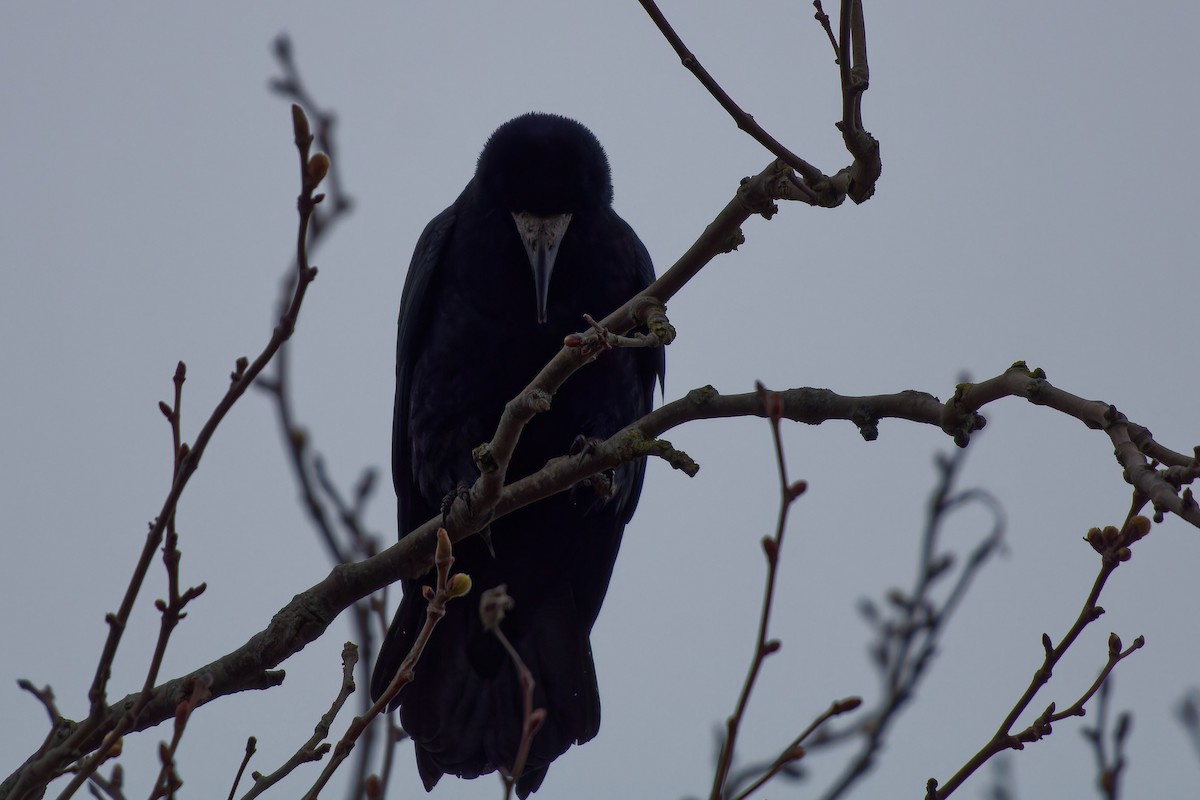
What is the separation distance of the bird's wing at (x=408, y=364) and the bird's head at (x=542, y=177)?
40 centimetres

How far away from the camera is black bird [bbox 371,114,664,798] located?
17.1 feet

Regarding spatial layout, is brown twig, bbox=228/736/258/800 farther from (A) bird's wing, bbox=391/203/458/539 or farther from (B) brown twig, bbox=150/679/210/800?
(A) bird's wing, bbox=391/203/458/539

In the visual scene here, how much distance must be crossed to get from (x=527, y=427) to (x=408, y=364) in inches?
29.3

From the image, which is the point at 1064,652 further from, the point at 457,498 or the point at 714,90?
the point at 457,498

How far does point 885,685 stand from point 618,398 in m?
3.20

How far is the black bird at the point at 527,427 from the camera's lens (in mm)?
5203

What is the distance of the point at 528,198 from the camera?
548 centimetres

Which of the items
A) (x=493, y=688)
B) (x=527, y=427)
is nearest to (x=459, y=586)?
(x=527, y=427)

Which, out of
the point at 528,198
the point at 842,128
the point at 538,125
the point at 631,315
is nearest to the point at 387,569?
the point at 631,315

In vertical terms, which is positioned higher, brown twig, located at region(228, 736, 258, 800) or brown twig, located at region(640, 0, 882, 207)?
brown twig, located at region(640, 0, 882, 207)

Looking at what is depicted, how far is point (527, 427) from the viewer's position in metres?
5.23

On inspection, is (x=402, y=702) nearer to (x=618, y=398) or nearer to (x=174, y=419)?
(x=618, y=398)

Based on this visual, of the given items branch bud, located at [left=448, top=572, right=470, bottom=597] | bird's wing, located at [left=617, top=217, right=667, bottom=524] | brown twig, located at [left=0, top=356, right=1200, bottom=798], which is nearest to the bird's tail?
bird's wing, located at [left=617, top=217, right=667, bottom=524]

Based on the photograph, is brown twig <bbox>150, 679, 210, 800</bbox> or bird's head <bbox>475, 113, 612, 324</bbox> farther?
bird's head <bbox>475, 113, 612, 324</bbox>
